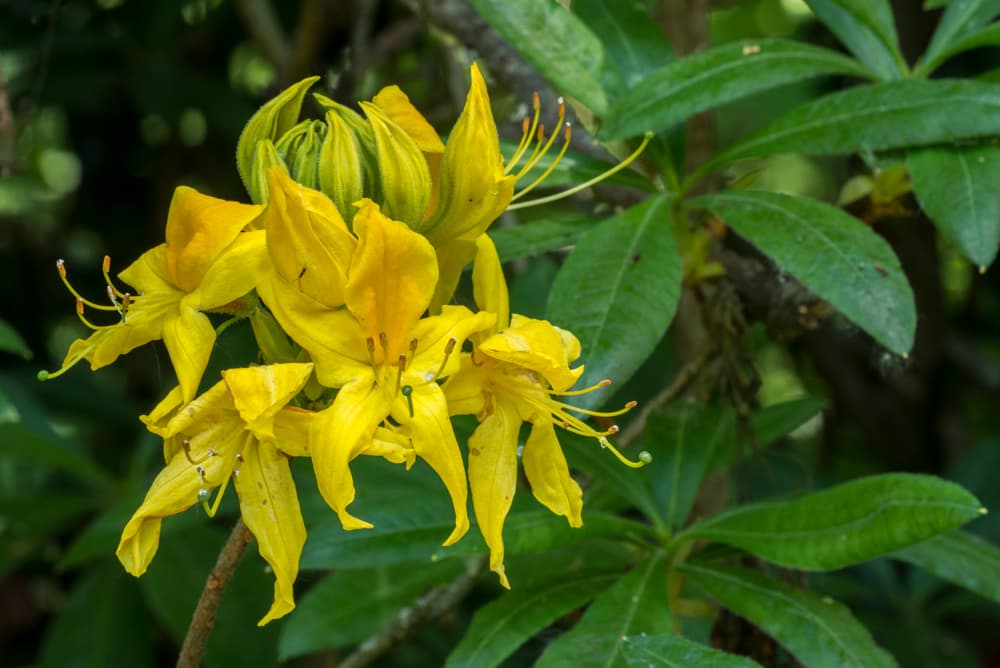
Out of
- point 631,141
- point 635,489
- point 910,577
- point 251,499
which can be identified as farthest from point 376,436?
point 910,577

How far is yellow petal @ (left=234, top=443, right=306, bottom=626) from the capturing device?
88 cm

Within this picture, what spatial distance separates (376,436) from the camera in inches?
34.1

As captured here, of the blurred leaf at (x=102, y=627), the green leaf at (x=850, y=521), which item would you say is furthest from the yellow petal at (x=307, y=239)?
the blurred leaf at (x=102, y=627)

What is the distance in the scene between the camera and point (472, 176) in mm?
955

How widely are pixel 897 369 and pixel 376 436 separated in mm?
745

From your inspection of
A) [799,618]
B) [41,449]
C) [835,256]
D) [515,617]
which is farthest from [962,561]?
[41,449]

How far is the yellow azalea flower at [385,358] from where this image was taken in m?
0.84

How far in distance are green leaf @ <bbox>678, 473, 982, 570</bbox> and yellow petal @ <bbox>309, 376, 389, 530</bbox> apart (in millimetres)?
482

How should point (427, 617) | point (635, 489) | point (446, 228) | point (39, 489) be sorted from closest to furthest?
point (446, 228)
point (635, 489)
point (427, 617)
point (39, 489)

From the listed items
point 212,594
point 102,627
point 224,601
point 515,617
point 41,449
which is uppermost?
point 212,594

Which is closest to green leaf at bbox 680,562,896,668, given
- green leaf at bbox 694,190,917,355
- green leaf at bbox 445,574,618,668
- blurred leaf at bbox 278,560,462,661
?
green leaf at bbox 445,574,618,668

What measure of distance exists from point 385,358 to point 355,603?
695 millimetres

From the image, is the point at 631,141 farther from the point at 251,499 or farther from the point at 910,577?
the point at 910,577

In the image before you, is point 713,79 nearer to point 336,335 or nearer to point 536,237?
point 536,237
